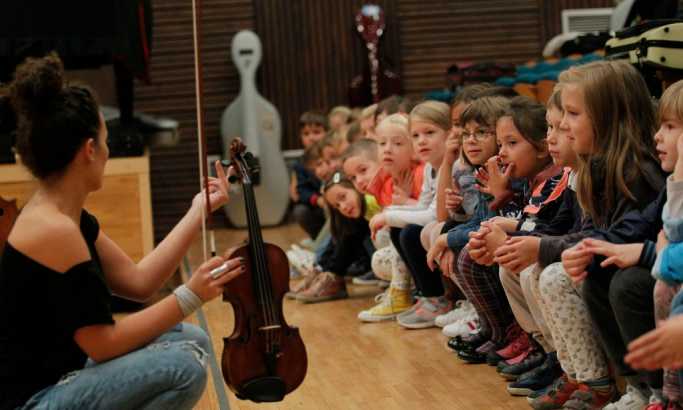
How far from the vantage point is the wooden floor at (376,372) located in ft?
10.4

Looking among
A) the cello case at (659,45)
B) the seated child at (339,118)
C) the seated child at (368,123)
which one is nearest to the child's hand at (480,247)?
the cello case at (659,45)

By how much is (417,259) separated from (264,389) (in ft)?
5.60

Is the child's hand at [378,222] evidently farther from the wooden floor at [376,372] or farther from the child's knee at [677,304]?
the child's knee at [677,304]

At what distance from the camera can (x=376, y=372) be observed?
3.60 m

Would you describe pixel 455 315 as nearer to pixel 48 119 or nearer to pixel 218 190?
pixel 218 190

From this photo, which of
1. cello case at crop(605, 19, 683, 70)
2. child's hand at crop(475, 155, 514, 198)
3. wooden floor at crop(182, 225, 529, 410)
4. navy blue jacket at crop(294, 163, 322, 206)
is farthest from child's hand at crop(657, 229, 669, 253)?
navy blue jacket at crop(294, 163, 322, 206)

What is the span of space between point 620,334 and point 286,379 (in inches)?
32.0

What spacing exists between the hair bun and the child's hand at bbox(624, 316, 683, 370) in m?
1.35

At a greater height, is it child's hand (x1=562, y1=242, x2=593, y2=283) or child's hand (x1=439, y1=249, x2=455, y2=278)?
child's hand (x1=562, y1=242, x2=593, y2=283)

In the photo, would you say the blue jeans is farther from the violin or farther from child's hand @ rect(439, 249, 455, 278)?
child's hand @ rect(439, 249, 455, 278)

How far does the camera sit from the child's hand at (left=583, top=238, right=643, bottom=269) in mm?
2508

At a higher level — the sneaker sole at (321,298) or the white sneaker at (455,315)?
the white sneaker at (455,315)

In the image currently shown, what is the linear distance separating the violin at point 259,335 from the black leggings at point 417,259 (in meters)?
1.62

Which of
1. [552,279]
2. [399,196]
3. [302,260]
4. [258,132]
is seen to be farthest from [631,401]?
[258,132]
